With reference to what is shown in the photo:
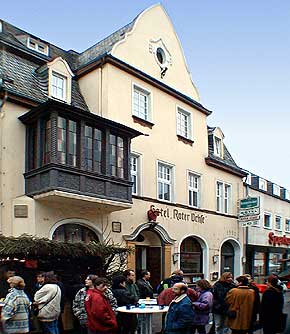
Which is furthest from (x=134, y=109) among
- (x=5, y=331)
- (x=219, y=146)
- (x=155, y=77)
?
(x=5, y=331)

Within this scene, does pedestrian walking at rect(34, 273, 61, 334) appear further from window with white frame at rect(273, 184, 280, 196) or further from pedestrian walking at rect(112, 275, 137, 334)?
window with white frame at rect(273, 184, 280, 196)

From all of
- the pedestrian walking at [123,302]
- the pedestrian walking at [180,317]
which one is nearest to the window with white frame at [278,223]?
the pedestrian walking at [123,302]

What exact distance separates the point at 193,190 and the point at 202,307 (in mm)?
12643

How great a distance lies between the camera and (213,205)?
23.2m

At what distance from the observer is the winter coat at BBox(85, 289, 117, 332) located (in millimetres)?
7789

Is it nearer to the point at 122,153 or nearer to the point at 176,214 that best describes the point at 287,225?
the point at 176,214

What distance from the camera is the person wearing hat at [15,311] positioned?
8.15m

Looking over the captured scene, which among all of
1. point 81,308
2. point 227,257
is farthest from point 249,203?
point 81,308

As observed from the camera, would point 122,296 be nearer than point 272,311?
Yes

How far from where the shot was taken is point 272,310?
9812mm

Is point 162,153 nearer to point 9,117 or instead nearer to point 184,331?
point 9,117

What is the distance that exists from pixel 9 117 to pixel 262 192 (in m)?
18.5

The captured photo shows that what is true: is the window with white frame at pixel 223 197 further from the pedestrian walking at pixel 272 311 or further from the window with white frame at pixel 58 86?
the pedestrian walking at pixel 272 311

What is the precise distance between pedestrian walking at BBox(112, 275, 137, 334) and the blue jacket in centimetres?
197
